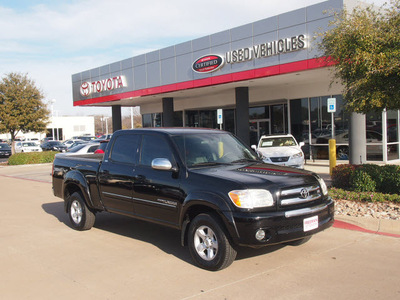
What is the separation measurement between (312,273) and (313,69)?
12.3 meters

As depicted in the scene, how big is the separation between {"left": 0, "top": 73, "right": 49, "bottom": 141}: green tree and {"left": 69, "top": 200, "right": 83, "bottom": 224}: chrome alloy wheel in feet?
68.9

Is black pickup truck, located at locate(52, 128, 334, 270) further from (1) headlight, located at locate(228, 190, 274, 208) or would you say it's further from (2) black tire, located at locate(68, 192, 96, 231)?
(2) black tire, located at locate(68, 192, 96, 231)

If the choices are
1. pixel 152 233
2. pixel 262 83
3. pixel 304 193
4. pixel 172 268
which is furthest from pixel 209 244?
pixel 262 83

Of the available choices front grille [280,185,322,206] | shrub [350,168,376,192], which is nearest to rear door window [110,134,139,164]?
front grille [280,185,322,206]

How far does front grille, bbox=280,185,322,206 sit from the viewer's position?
4887 mm

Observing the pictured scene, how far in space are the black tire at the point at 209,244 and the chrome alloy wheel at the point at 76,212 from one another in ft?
9.96

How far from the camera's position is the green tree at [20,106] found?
85.9ft

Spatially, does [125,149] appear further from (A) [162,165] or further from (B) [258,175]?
(B) [258,175]

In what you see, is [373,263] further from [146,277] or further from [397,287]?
[146,277]

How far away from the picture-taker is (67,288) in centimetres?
462

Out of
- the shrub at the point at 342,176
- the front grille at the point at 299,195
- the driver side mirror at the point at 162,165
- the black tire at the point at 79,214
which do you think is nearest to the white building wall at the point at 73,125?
the black tire at the point at 79,214

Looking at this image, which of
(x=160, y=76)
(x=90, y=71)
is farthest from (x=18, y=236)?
(x=90, y=71)

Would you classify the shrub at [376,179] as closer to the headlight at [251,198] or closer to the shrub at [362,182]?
the shrub at [362,182]

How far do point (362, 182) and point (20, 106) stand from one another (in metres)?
24.0
